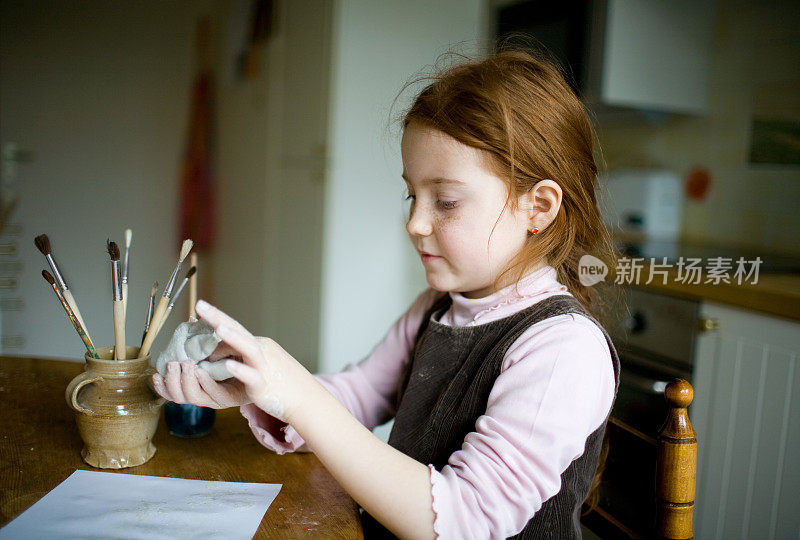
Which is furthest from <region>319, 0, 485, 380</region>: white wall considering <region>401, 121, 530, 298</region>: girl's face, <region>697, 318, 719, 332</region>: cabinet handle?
<region>401, 121, 530, 298</region>: girl's face

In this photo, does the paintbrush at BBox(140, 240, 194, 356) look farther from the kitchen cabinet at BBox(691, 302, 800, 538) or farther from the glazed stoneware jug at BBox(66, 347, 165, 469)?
the kitchen cabinet at BBox(691, 302, 800, 538)

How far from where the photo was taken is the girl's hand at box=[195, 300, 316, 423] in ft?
1.81

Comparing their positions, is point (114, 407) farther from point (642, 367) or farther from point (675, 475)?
point (642, 367)

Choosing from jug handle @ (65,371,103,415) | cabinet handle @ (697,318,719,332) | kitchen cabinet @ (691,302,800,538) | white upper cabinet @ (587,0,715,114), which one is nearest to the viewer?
jug handle @ (65,371,103,415)

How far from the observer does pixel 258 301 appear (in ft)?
9.10

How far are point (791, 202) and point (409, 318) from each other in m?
1.51

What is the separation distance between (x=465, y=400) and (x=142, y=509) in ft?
1.20

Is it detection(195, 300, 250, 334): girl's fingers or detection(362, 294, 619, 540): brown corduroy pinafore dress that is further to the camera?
detection(362, 294, 619, 540): brown corduroy pinafore dress

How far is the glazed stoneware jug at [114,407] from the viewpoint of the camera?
65cm

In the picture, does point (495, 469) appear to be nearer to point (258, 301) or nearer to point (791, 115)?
point (791, 115)

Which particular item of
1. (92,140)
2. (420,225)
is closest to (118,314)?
(420,225)

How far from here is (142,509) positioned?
23.5 inches

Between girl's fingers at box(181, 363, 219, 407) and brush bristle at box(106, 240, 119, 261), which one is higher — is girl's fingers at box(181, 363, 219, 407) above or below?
below

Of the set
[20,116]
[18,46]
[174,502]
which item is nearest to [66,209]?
[20,116]
